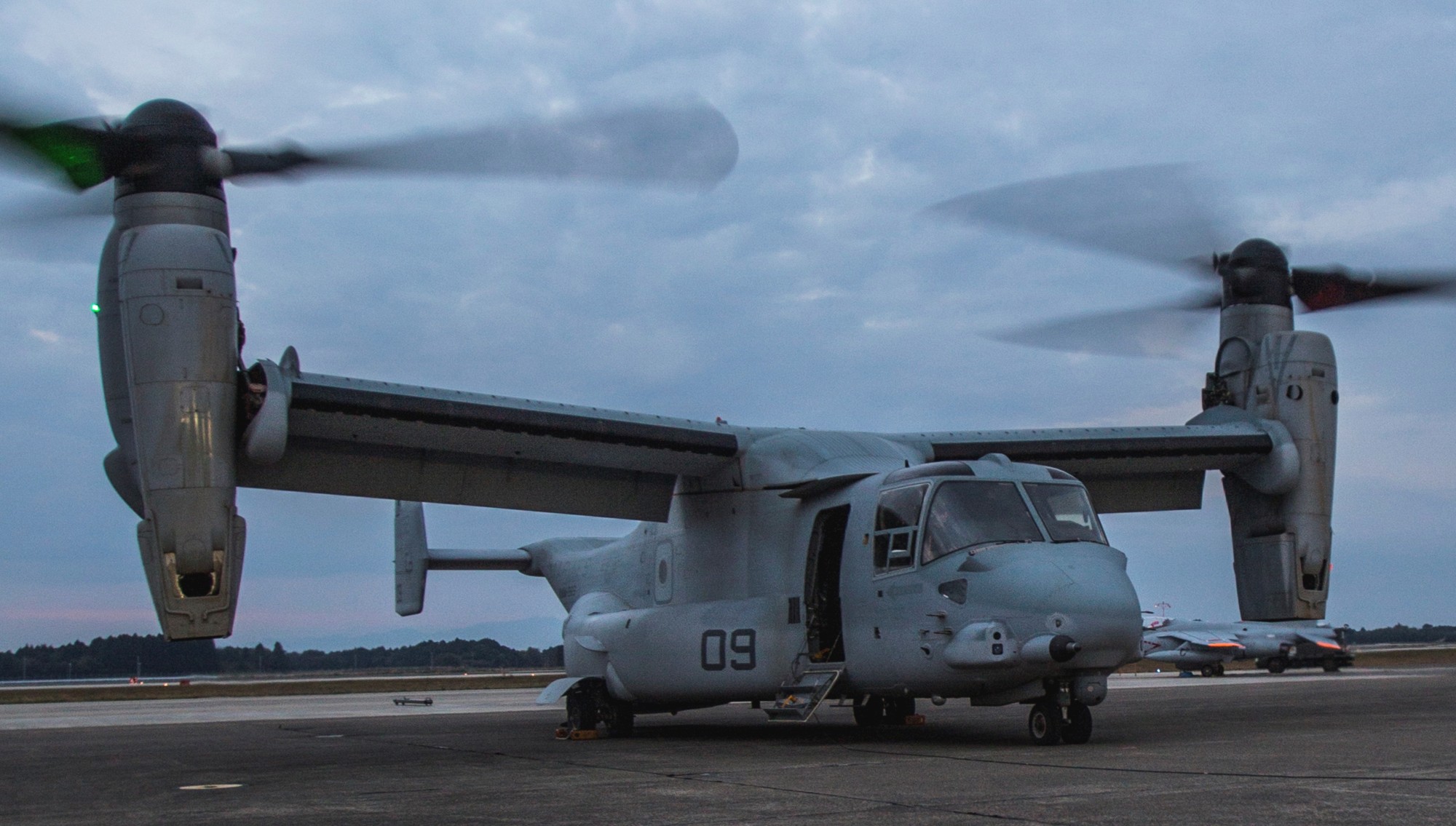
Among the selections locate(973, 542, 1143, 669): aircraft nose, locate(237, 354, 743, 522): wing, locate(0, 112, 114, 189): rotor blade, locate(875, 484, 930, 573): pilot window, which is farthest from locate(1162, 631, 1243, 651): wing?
locate(0, 112, 114, 189): rotor blade

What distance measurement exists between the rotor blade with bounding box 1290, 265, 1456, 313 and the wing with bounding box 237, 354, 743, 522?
828cm

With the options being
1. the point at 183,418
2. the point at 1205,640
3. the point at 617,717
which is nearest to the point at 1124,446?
the point at 617,717

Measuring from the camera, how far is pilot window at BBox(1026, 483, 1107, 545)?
37.4ft

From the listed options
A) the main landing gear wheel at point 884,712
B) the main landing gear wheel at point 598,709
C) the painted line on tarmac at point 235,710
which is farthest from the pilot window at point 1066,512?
the painted line on tarmac at point 235,710

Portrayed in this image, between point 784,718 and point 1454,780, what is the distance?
630cm

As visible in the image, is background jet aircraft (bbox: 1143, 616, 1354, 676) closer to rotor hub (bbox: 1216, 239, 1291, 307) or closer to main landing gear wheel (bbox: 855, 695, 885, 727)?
rotor hub (bbox: 1216, 239, 1291, 307)

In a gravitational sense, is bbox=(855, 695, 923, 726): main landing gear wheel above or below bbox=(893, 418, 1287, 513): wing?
below

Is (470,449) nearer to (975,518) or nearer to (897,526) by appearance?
(897,526)

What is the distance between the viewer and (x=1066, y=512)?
11.6m

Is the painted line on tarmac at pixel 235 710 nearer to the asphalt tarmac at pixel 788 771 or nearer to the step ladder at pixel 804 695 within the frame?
the asphalt tarmac at pixel 788 771

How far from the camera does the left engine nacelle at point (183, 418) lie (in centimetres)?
1129

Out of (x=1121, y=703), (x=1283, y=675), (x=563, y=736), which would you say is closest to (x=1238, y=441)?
(x=1121, y=703)

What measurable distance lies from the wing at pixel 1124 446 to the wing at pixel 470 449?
2.99 m

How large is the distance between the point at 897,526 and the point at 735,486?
300cm
